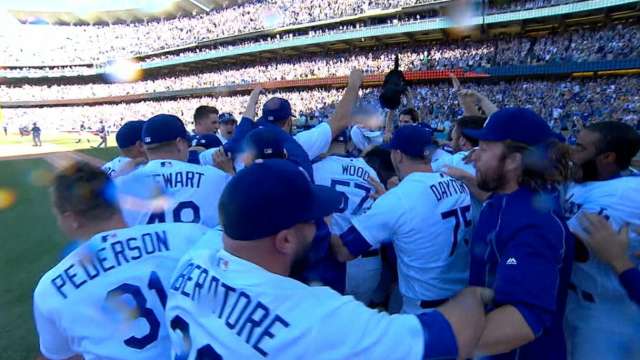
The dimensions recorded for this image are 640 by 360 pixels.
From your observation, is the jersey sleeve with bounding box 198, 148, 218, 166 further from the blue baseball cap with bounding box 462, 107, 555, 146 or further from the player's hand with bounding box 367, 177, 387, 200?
the blue baseball cap with bounding box 462, 107, 555, 146

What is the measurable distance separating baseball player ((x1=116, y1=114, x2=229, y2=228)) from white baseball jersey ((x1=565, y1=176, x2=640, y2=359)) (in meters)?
2.54

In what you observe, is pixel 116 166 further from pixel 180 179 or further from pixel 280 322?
pixel 280 322

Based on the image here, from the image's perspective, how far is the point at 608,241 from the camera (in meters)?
2.45

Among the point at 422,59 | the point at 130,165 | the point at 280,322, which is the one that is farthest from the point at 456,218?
the point at 422,59

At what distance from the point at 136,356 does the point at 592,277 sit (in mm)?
2561

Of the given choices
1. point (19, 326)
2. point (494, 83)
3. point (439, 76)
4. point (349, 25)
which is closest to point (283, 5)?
point (349, 25)

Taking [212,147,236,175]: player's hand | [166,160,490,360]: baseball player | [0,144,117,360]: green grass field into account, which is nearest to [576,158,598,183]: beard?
[166,160,490,360]: baseball player

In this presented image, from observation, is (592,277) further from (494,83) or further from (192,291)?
(494,83)

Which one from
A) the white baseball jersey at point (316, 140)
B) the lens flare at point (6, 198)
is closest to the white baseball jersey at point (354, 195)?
the white baseball jersey at point (316, 140)

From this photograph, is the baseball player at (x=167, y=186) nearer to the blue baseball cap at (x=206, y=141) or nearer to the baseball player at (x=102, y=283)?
the baseball player at (x=102, y=283)

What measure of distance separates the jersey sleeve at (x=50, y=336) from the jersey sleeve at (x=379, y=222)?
1695 mm

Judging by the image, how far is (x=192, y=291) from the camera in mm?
1682

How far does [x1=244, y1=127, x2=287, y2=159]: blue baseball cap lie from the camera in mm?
3312

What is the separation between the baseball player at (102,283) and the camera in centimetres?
213
